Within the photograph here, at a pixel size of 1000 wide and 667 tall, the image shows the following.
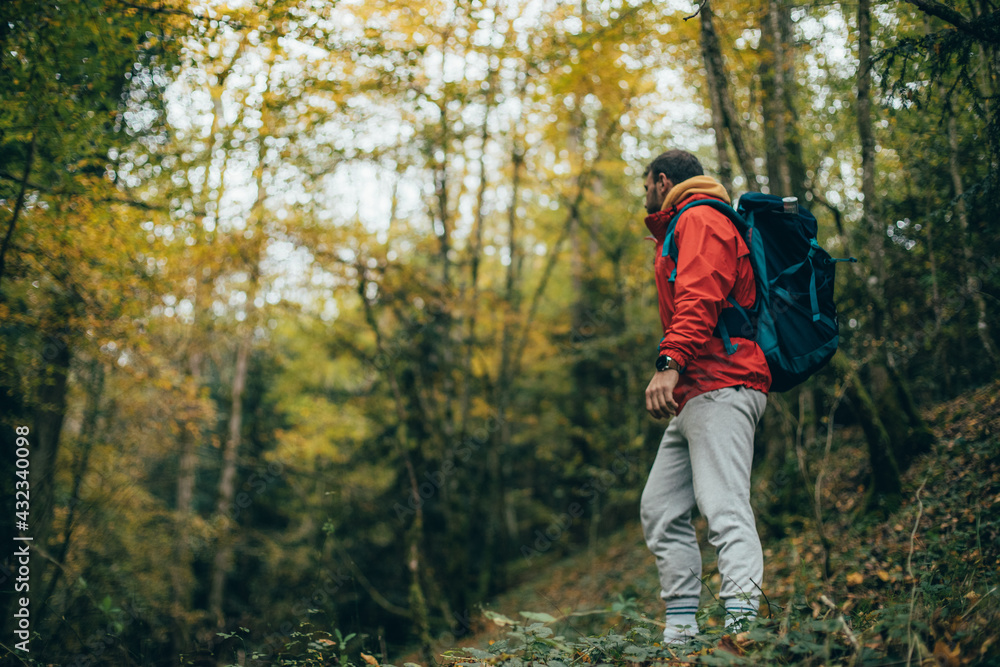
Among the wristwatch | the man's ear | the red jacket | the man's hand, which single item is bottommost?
the man's hand

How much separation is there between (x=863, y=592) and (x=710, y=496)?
1.64 m

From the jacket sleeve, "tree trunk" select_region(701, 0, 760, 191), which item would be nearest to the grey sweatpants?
the jacket sleeve

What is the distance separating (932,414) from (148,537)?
11.6 meters

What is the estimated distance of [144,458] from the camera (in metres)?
10.8

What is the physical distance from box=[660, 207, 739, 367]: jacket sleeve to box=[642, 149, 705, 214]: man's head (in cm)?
37

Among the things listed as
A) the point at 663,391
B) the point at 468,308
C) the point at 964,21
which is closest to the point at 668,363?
the point at 663,391

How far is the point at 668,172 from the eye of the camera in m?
2.73

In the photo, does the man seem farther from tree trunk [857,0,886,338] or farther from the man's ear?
tree trunk [857,0,886,338]

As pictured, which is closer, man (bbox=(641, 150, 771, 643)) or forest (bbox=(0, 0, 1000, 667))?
man (bbox=(641, 150, 771, 643))

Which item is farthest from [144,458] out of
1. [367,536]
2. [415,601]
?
[415,601]

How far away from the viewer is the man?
2203mm

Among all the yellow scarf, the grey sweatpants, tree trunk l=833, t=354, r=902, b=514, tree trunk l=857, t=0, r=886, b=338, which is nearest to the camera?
the grey sweatpants

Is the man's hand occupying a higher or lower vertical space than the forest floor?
Result: higher

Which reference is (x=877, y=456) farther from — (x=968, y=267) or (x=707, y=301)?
(x=707, y=301)
